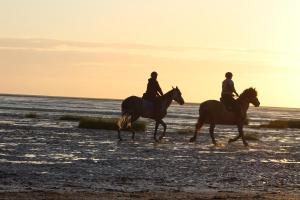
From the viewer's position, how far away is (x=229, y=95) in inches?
1115

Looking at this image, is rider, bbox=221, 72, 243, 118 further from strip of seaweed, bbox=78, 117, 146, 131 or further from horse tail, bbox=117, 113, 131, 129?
strip of seaweed, bbox=78, 117, 146, 131

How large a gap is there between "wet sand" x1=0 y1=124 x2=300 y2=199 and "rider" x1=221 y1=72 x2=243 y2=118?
219 centimetres

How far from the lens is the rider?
1100 inches

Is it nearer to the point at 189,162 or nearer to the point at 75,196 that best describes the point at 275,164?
the point at 189,162

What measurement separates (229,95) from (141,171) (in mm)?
12204

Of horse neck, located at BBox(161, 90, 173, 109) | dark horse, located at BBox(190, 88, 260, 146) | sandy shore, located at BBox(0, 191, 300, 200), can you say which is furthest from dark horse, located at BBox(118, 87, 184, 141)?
sandy shore, located at BBox(0, 191, 300, 200)

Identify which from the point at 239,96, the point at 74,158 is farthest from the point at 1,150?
the point at 239,96

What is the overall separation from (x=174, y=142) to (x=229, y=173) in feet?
37.3

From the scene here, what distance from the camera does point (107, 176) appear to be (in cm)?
1547

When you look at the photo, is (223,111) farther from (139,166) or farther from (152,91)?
(139,166)

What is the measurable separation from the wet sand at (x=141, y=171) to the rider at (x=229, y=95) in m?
2.19

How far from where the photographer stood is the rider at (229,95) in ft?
91.7

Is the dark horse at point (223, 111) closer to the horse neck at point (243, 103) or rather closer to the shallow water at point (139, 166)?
A: the horse neck at point (243, 103)

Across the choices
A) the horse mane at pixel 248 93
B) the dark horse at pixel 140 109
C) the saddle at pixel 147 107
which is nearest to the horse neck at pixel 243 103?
the horse mane at pixel 248 93
